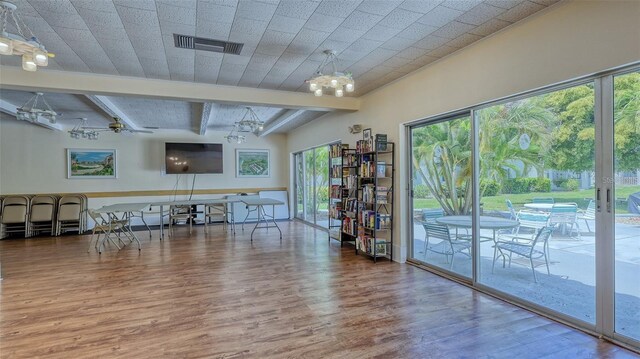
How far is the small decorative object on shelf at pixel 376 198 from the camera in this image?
452 centimetres

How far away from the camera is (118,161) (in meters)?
7.96

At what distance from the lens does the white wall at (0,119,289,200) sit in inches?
282

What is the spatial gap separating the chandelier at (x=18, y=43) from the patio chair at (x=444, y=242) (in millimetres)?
4199

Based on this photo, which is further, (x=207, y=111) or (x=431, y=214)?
(x=207, y=111)

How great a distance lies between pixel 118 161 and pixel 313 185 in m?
4.97

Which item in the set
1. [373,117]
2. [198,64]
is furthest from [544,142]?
[198,64]

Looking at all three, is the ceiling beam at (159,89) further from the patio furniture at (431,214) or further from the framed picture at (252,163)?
the framed picture at (252,163)

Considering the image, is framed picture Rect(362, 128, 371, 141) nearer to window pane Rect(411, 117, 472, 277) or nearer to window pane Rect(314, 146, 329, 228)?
window pane Rect(411, 117, 472, 277)

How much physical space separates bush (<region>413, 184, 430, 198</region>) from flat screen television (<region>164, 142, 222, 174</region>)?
225 inches

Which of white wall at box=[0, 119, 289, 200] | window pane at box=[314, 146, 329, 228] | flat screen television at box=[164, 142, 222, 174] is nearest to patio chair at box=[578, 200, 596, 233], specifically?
window pane at box=[314, 146, 329, 228]

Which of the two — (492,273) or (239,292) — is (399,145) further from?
(239,292)

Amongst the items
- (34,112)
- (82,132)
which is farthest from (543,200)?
(82,132)

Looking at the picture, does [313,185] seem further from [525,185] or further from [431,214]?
[525,185]

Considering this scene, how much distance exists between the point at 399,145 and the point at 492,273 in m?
1.97
